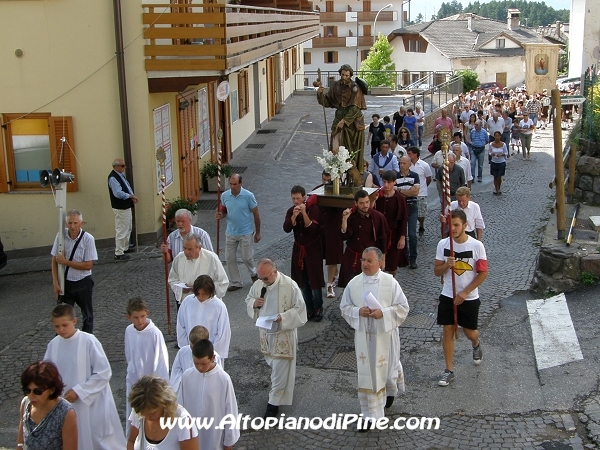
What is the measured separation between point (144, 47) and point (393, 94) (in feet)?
90.8

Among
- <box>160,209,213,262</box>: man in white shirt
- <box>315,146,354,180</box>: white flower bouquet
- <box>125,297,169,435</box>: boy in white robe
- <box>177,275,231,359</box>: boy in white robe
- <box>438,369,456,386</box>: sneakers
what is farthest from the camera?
<box>315,146,354,180</box>: white flower bouquet

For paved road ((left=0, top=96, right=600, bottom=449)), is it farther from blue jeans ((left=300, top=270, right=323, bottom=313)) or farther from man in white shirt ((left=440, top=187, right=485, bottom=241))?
man in white shirt ((left=440, top=187, right=485, bottom=241))

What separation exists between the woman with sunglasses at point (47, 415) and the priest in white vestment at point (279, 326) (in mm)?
2644

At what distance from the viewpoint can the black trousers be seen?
9656 millimetres

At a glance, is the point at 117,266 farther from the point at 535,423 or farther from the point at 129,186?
the point at 535,423

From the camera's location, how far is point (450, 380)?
8.50m

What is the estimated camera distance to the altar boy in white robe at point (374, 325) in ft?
24.4

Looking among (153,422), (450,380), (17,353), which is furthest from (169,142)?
(153,422)

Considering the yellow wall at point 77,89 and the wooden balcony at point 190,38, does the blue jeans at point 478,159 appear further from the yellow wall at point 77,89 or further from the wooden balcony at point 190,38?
the yellow wall at point 77,89

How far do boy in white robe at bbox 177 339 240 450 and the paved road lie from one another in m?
1.39

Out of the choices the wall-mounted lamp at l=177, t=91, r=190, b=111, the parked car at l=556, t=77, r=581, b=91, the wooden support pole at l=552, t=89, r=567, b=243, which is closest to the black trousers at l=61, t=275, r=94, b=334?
the wooden support pole at l=552, t=89, r=567, b=243

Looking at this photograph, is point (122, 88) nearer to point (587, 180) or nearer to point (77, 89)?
point (77, 89)

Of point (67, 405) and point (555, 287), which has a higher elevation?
point (67, 405)

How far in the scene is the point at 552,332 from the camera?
31.5 feet
